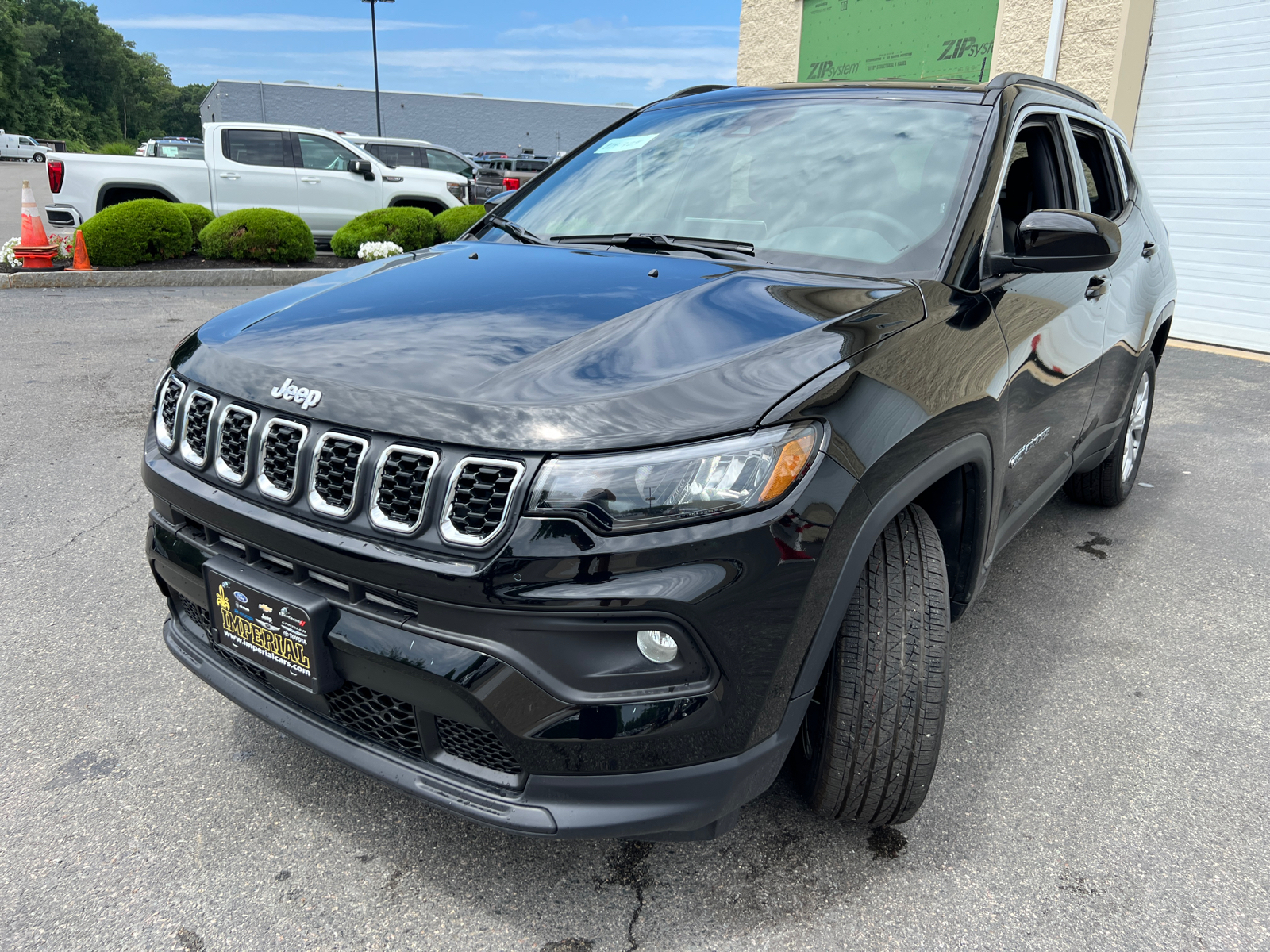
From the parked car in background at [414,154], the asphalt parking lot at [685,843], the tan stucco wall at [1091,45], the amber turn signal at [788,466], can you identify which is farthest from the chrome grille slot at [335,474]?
the parked car in background at [414,154]

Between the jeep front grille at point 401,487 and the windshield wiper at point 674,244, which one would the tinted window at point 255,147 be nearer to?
the windshield wiper at point 674,244

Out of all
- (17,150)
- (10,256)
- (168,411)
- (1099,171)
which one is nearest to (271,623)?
(168,411)

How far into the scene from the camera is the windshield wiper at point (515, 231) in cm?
282

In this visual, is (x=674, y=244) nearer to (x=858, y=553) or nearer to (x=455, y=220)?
(x=858, y=553)

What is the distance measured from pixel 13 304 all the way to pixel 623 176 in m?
8.37

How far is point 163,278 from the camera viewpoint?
10570mm

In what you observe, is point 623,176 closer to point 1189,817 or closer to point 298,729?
point 298,729

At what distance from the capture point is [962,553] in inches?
91.7

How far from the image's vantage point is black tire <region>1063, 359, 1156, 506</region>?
4.13 meters

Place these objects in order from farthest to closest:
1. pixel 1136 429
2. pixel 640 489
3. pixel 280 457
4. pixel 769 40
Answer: pixel 769 40, pixel 1136 429, pixel 280 457, pixel 640 489

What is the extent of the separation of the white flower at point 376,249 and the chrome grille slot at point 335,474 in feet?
32.3

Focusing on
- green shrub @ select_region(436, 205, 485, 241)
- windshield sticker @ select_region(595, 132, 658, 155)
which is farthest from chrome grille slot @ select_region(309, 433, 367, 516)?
green shrub @ select_region(436, 205, 485, 241)

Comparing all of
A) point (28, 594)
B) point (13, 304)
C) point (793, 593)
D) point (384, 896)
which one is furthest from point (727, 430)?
point (13, 304)

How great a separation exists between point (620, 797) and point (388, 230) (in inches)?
453
